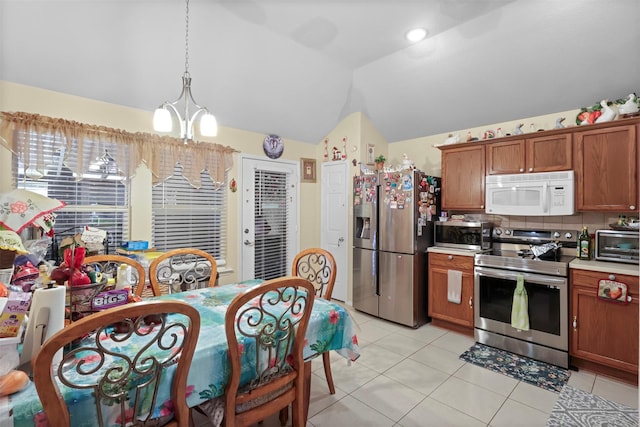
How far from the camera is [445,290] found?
3.44 metres

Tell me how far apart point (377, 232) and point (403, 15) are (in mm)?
2209

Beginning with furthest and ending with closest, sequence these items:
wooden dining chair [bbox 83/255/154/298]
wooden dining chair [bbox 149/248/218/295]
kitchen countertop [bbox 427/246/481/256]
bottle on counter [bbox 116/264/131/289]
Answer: kitchen countertop [bbox 427/246/481/256] < wooden dining chair [bbox 149/248/218/295] < wooden dining chair [bbox 83/255/154/298] < bottle on counter [bbox 116/264/131/289]

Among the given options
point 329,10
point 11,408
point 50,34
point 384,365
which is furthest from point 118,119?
point 384,365

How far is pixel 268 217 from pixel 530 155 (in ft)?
9.94

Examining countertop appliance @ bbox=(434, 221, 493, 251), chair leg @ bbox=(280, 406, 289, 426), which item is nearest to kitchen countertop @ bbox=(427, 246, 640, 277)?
countertop appliance @ bbox=(434, 221, 493, 251)

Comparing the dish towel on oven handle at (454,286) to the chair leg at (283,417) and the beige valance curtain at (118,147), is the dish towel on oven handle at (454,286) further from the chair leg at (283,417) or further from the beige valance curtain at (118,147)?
the beige valance curtain at (118,147)

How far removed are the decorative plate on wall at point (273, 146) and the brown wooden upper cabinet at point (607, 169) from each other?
315cm

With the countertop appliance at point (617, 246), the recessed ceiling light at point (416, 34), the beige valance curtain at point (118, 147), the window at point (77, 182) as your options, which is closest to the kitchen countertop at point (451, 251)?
the countertop appliance at point (617, 246)

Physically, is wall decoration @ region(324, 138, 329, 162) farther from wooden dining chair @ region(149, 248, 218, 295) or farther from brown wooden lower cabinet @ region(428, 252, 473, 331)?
wooden dining chair @ region(149, 248, 218, 295)

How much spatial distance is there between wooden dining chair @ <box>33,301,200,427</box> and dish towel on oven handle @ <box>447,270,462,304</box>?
288 cm

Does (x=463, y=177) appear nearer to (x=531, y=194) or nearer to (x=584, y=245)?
(x=531, y=194)

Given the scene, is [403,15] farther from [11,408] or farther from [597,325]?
[11,408]

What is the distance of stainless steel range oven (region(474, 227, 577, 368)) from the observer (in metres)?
2.66

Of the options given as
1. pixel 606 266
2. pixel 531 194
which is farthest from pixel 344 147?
pixel 606 266
